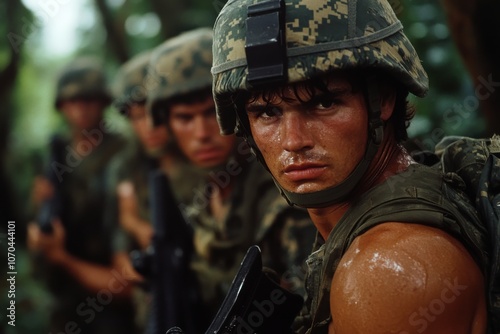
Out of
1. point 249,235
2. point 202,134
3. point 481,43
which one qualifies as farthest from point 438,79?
A: point 249,235

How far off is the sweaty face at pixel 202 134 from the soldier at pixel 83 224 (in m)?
1.95

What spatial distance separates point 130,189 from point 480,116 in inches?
119

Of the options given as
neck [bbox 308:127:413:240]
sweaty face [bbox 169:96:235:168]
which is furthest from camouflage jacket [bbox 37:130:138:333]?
neck [bbox 308:127:413:240]

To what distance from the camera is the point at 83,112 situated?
23.2 feet

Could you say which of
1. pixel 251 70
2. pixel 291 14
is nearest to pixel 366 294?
pixel 251 70

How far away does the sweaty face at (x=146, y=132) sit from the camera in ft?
19.0

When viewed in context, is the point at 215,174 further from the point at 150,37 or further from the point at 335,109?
the point at 150,37

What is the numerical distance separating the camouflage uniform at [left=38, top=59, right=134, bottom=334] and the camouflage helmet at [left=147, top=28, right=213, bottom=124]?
207cm

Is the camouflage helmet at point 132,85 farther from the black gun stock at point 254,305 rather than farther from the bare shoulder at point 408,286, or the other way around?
the bare shoulder at point 408,286

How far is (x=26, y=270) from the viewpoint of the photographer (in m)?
8.52

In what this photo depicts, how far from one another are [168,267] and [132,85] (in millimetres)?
2292

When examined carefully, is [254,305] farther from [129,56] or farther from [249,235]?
[129,56]

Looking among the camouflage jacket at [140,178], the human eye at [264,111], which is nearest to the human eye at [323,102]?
the human eye at [264,111]

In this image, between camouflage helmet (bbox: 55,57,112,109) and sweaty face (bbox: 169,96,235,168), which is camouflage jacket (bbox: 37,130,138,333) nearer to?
camouflage helmet (bbox: 55,57,112,109)
